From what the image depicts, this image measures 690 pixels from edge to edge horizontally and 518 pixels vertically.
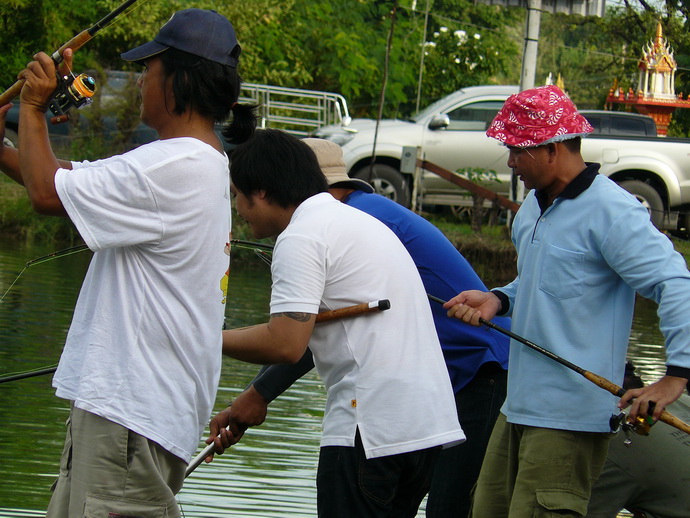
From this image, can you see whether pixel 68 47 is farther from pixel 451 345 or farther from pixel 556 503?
pixel 556 503

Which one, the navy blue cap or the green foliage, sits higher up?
the navy blue cap

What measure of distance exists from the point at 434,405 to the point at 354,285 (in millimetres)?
382

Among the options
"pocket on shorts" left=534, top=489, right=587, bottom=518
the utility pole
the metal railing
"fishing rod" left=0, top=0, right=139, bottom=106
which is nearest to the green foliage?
the metal railing

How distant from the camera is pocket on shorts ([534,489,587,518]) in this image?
11.0 feet

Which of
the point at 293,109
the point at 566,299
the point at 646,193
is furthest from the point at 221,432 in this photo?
the point at 293,109

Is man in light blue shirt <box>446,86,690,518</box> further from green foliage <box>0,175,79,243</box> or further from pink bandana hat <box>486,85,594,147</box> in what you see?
green foliage <box>0,175,79,243</box>

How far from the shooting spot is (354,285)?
9.78 ft

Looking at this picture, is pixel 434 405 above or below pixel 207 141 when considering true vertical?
below

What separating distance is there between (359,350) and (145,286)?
0.64 m

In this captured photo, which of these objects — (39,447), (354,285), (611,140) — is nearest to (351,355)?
(354,285)

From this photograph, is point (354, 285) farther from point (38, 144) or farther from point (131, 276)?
point (38, 144)

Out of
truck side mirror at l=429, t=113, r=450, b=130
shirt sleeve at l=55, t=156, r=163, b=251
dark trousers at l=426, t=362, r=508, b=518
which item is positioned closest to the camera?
shirt sleeve at l=55, t=156, r=163, b=251

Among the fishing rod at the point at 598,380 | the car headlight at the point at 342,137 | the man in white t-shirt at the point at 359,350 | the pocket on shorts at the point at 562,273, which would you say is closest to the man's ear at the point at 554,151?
the pocket on shorts at the point at 562,273

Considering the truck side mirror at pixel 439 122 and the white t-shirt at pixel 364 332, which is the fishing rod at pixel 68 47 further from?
the truck side mirror at pixel 439 122
